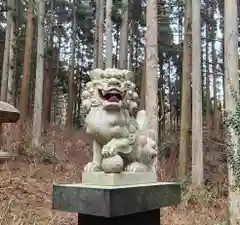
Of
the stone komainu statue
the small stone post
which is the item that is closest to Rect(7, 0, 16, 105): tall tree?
the small stone post

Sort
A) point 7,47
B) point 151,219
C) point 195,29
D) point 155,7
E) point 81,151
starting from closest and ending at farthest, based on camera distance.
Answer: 1. point 151,219
2. point 155,7
3. point 195,29
4. point 81,151
5. point 7,47

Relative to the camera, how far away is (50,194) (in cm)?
657

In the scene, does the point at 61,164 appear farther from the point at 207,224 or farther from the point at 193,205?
the point at 207,224

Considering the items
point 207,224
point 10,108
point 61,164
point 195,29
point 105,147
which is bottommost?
point 207,224

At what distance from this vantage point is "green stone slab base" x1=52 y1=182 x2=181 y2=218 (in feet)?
8.13

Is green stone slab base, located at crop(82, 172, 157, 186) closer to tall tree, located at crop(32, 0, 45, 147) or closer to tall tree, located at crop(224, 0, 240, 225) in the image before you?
tall tree, located at crop(224, 0, 240, 225)

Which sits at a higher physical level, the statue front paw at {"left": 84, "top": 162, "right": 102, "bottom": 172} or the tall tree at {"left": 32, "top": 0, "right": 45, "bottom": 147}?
the tall tree at {"left": 32, "top": 0, "right": 45, "bottom": 147}

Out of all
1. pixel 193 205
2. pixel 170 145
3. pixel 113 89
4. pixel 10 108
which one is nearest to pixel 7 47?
pixel 170 145

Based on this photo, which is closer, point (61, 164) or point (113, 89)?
point (113, 89)

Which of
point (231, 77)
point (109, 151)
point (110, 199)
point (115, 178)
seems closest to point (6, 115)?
point (109, 151)

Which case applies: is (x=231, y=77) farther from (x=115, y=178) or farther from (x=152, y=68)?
(x=115, y=178)

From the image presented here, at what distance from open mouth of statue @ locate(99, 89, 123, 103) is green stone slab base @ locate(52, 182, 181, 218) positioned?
0.68m

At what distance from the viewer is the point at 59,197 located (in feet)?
9.21

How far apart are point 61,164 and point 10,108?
18.2 ft
